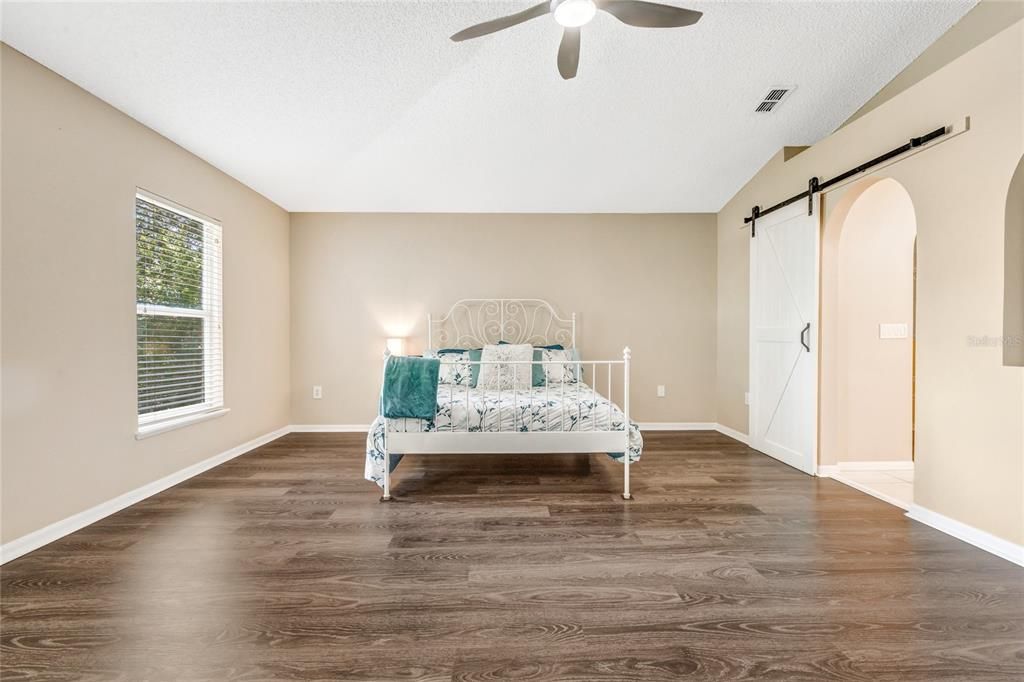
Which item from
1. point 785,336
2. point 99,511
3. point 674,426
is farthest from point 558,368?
point 99,511

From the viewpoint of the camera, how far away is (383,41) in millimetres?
2479

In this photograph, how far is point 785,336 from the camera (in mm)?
3639

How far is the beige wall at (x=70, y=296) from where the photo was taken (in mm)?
2064

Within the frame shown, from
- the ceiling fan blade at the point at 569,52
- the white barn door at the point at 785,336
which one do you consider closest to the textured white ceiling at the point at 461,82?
the ceiling fan blade at the point at 569,52

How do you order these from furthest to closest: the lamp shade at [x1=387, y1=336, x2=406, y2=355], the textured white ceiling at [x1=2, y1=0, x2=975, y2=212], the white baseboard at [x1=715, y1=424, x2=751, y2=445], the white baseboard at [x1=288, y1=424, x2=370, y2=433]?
the white baseboard at [x1=288, y1=424, x2=370, y2=433] → the lamp shade at [x1=387, y1=336, x2=406, y2=355] → the white baseboard at [x1=715, y1=424, x2=751, y2=445] → the textured white ceiling at [x1=2, y1=0, x2=975, y2=212]

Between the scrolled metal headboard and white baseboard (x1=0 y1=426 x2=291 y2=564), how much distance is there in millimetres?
2271

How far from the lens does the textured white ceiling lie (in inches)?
89.9

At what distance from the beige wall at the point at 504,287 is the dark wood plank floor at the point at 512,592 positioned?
2.02 metres

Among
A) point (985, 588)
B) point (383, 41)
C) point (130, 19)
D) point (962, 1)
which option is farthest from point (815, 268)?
point (130, 19)

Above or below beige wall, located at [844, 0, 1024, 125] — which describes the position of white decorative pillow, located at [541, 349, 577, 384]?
below

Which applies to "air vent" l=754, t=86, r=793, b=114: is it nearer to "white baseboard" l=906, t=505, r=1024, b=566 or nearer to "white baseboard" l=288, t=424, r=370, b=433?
"white baseboard" l=906, t=505, r=1024, b=566

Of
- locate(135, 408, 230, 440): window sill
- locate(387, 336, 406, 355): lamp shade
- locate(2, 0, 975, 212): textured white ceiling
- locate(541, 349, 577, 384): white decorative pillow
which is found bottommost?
locate(135, 408, 230, 440): window sill

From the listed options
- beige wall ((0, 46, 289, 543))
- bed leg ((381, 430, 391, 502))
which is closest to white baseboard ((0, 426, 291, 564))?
beige wall ((0, 46, 289, 543))

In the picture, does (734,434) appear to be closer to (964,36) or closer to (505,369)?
(505,369)
